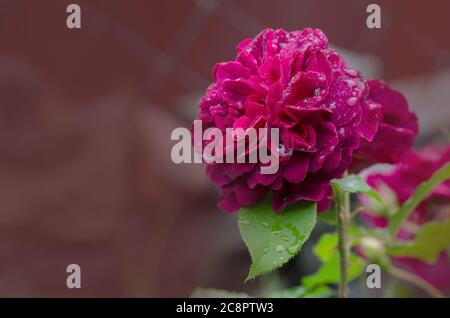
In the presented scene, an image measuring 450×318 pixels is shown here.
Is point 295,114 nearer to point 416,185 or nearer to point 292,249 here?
point 292,249

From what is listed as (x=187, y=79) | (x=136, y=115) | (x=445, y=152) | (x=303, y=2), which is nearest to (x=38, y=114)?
(x=136, y=115)

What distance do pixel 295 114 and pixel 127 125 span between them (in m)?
1.12

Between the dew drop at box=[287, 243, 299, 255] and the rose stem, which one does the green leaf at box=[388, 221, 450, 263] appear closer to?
the rose stem

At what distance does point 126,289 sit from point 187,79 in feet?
1.54

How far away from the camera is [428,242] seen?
57cm

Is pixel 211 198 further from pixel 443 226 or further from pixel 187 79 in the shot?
pixel 443 226

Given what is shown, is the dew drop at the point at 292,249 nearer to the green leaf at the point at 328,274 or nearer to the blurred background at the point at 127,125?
the green leaf at the point at 328,274

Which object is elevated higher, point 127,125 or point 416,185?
point 127,125

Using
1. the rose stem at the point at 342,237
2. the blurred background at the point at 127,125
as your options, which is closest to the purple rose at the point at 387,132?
the rose stem at the point at 342,237

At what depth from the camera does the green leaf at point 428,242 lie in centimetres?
55

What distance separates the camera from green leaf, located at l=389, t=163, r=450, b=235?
0.47m

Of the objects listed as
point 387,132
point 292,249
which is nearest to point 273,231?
point 292,249

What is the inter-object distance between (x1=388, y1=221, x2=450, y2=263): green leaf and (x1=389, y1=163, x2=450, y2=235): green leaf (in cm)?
4

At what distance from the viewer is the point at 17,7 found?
1343 mm
